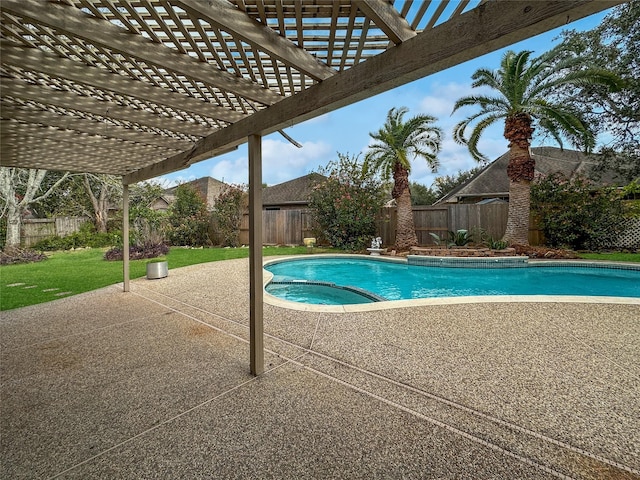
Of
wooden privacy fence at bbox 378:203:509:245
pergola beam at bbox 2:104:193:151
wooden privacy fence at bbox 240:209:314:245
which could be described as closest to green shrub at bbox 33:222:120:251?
wooden privacy fence at bbox 240:209:314:245

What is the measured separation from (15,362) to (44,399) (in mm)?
1166

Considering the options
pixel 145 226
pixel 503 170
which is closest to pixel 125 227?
pixel 145 226

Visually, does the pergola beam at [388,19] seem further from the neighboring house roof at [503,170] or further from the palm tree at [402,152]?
the neighboring house roof at [503,170]

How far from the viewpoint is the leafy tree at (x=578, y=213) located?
401 inches

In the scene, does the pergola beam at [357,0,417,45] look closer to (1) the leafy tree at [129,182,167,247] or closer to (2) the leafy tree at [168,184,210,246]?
(1) the leafy tree at [129,182,167,247]

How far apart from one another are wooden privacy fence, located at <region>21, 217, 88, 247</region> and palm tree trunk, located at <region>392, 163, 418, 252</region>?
668 inches

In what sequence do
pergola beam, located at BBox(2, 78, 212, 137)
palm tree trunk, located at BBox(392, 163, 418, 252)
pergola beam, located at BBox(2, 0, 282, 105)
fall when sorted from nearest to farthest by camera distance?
pergola beam, located at BBox(2, 0, 282, 105), pergola beam, located at BBox(2, 78, 212, 137), palm tree trunk, located at BBox(392, 163, 418, 252)

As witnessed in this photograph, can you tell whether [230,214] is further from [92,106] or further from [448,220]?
[92,106]

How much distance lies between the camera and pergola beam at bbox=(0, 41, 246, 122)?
→ 82.0 inches

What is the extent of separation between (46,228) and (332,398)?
19011mm

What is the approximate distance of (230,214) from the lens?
14.8 meters

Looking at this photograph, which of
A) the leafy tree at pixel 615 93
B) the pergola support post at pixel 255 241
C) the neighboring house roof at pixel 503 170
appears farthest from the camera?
the neighboring house roof at pixel 503 170

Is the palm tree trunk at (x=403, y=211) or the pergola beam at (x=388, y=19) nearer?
the pergola beam at (x=388, y=19)

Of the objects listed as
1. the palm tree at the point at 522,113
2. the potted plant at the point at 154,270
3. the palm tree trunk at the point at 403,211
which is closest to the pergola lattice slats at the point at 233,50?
the potted plant at the point at 154,270
